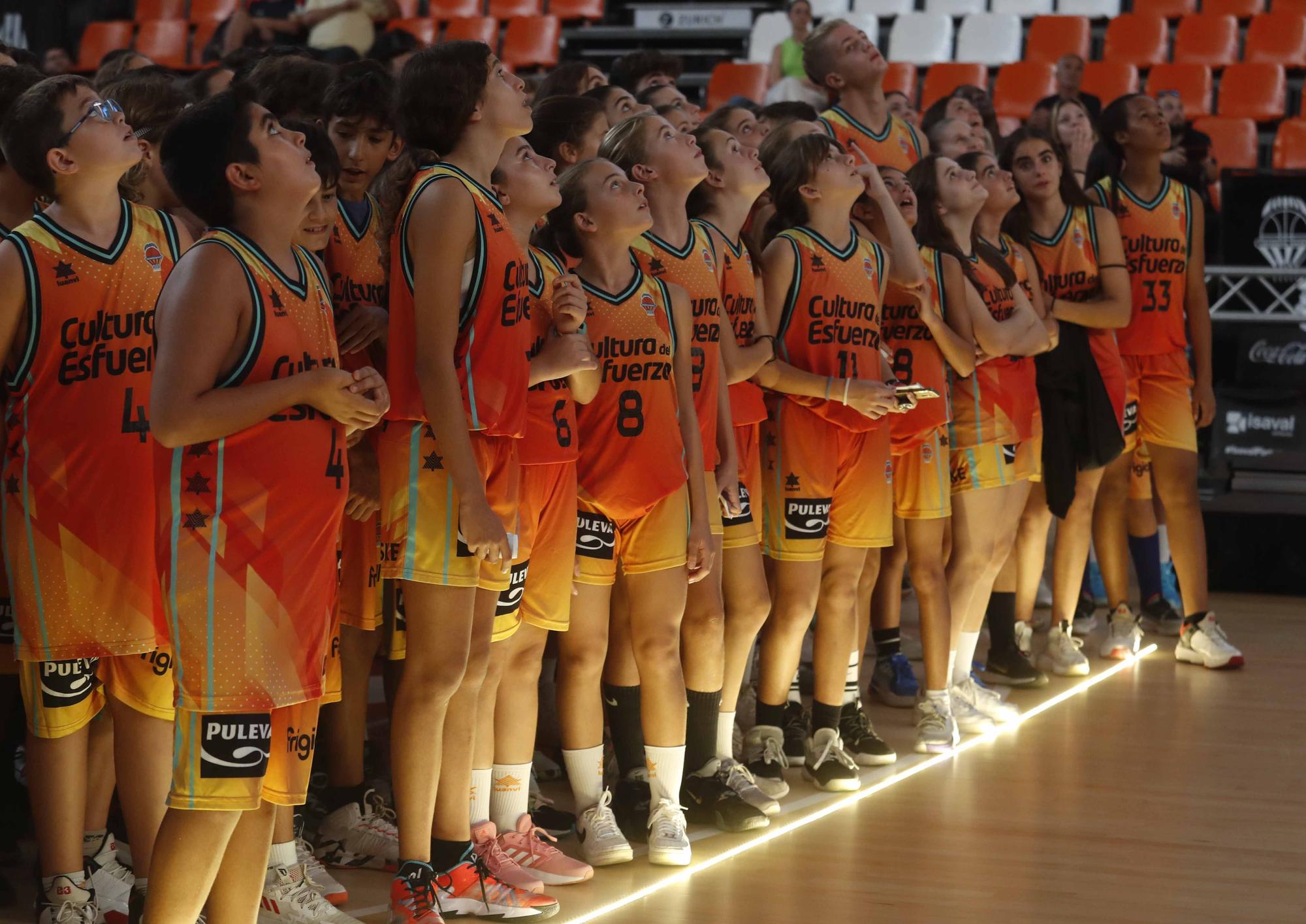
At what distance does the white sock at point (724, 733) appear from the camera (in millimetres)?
4070

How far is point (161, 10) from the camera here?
12656 mm

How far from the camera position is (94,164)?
2902 millimetres

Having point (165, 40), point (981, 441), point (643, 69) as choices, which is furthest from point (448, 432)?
point (165, 40)

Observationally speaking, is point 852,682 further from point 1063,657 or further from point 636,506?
point 1063,657

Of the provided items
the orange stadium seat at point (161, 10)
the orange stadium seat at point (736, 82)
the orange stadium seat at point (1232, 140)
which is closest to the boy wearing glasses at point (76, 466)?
the orange stadium seat at point (736, 82)

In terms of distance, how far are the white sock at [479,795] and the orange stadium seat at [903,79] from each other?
7891 millimetres

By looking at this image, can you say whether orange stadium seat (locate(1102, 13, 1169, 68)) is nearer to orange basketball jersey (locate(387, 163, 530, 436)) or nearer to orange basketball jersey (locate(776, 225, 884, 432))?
orange basketball jersey (locate(776, 225, 884, 432))

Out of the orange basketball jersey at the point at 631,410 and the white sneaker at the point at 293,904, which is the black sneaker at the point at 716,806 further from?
the white sneaker at the point at 293,904

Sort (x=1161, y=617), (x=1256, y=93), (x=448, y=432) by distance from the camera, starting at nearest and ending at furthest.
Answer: (x=448, y=432) → (x=1161, y=617) → (x=1256, y=93)

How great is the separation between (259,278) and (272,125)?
0.90 ft

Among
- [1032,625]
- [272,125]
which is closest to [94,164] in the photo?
[272,125]

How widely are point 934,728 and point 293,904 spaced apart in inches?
A: 84.6

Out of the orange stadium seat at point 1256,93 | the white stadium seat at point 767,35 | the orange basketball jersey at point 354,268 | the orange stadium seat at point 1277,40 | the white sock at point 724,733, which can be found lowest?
the white sock at point 724,733

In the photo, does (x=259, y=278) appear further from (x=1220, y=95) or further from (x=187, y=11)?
(x=187, y=11)
